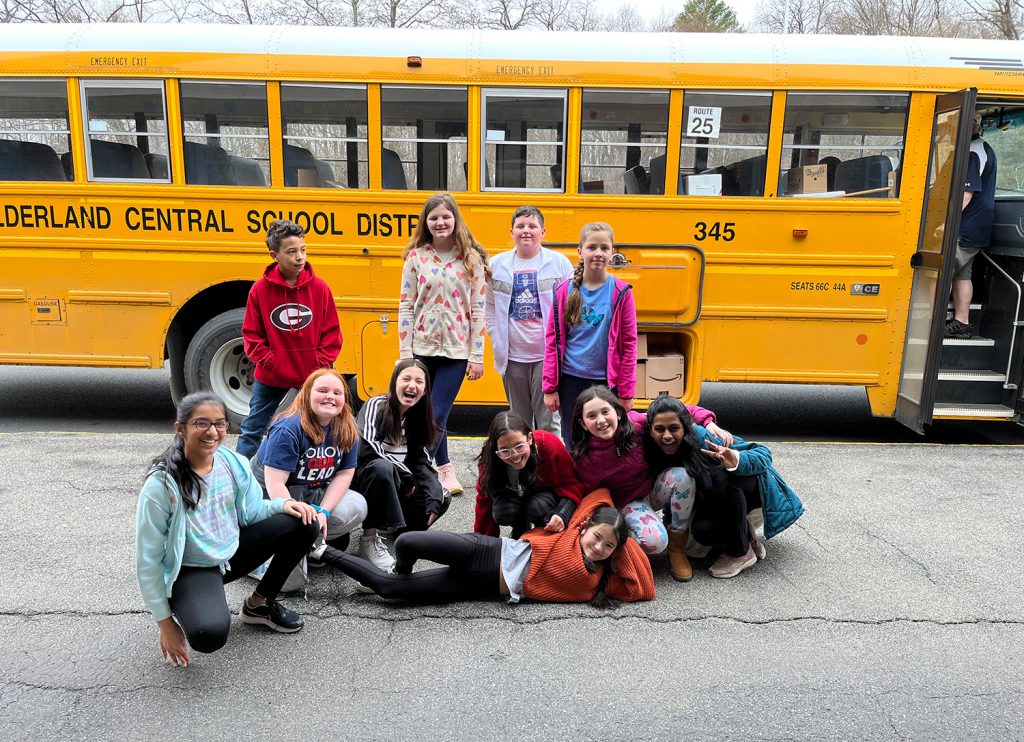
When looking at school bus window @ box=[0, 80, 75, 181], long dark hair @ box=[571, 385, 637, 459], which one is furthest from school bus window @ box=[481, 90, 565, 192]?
school bus window @ box=[0, 80, 75, 181]

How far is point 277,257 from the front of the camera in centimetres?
387

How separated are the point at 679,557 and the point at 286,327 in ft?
7.11

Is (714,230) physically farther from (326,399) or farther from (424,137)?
(326,399)

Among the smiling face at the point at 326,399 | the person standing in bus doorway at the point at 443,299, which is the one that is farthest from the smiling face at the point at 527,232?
the smiling face at the point at 326,399

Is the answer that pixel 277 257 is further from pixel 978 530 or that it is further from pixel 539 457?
pixel 978 530

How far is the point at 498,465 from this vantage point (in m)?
3.34

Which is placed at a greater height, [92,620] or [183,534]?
[183,534]

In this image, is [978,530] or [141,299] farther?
[141,299]

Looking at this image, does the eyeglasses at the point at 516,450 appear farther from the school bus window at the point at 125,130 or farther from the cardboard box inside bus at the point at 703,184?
the school bus window at the point at 125,130

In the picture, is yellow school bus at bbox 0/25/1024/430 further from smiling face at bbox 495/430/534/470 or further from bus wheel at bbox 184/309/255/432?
smiling face at bbox 495/430/534/470

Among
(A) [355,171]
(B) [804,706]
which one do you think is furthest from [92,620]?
(A) [355,171]

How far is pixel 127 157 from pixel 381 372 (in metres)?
2.20

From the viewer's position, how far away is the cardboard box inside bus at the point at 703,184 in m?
5.29

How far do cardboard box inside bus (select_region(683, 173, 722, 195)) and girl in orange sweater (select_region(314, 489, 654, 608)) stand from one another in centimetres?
283
